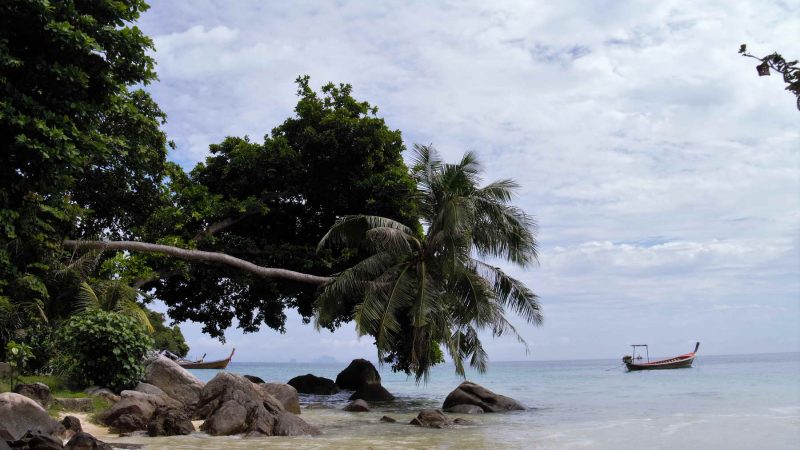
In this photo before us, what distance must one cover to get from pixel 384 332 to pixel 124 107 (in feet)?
26.3

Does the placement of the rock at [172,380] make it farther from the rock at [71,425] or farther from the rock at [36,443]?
the rock at [36,443]

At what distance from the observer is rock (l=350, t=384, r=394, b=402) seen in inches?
947

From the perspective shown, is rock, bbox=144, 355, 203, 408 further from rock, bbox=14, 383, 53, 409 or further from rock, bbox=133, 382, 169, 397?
rock, bbox=14, 383, 53, 409

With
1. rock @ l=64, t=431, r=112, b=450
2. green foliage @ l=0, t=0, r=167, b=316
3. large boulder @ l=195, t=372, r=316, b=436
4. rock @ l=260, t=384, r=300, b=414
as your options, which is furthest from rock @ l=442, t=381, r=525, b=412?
rock @ l=64, t=431, r=112, b=450

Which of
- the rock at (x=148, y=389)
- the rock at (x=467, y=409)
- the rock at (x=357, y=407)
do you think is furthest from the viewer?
the rock at (x=357, y=407)

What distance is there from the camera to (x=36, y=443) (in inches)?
317

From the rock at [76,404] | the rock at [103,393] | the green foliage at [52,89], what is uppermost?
the green foliage at [52,89]

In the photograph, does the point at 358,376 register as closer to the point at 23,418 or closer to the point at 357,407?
the point at 357,407

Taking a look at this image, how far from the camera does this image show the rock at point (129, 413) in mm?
11594

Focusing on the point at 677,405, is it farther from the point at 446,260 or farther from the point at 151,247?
the point at 151,247

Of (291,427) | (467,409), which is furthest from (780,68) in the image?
(467,409)

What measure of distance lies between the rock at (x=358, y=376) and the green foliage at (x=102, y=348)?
1456 centimetres

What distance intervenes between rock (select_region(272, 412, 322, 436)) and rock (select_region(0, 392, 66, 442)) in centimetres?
394

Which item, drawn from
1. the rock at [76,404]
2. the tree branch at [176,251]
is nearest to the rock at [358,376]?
the tree branch at [176,251]
